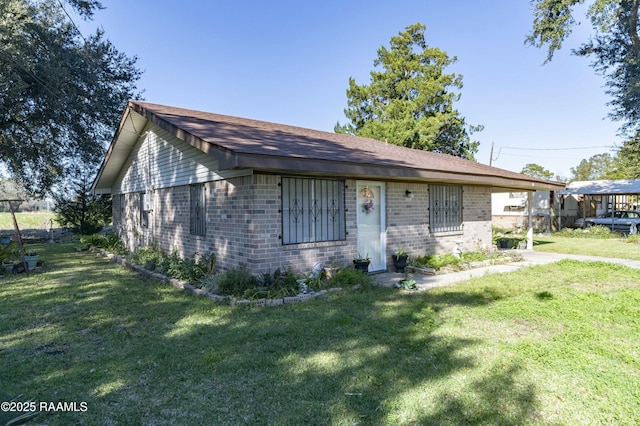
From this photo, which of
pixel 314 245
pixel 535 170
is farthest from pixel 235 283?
pixel 535 170

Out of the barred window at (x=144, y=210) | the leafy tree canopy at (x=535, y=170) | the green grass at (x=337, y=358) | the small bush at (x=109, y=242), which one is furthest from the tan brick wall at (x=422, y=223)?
the leafy tree canopy at (x=535, y=170)

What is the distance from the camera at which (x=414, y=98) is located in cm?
2480

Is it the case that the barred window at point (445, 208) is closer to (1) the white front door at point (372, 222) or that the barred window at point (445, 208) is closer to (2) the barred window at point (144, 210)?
(1) the white front door at point (372, 222)

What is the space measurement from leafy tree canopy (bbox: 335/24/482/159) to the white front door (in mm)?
15937

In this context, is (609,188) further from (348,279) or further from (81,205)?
(81,205)

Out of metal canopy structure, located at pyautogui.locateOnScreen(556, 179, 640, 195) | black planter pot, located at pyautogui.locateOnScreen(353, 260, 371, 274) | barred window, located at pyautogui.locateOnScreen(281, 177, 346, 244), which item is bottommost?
black planter pot, located at pyautogui.locateOnScreen(353, 260, 371, 274)

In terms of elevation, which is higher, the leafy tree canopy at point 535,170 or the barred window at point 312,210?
the leafy tree canopy at point 535,170

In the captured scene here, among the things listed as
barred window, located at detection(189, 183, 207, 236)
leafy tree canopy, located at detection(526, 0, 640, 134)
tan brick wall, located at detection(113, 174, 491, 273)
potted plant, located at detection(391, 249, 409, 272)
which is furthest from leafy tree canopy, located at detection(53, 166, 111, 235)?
leafy tree canopy, located at detection(526, 0, 640, 134)

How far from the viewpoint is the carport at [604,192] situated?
21906mm

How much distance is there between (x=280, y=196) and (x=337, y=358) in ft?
12.0

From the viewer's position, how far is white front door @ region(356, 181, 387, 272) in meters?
8.18

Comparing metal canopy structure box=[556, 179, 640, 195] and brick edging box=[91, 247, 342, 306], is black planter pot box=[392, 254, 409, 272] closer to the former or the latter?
brick edging box=[91, 247, 342, 306]

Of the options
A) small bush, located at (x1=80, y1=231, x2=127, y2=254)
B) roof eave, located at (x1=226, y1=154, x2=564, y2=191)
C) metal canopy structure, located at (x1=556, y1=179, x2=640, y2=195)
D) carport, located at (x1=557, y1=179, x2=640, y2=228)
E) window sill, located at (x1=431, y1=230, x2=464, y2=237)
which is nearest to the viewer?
roof eave, located at (x1=226, y1=154, x2=564, y2=191)

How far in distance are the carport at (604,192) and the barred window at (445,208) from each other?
16567mm
